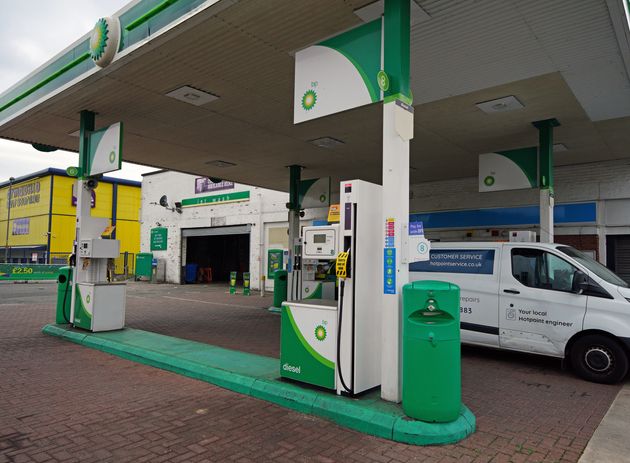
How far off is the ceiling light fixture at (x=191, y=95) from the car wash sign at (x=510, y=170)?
5.98 meters

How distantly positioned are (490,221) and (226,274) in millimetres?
18858

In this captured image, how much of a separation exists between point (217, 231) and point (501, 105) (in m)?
17.7

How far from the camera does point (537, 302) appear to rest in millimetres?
6973

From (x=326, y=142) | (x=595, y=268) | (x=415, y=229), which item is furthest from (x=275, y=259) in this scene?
(x=415, y=229)

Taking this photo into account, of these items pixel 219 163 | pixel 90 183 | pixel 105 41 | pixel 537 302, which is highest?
pixel 105 41

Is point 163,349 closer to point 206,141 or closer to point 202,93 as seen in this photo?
point 202,93

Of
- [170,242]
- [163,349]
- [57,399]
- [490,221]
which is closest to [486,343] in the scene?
[163,349]

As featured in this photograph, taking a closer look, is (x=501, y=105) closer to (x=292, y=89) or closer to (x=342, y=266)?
(x=292, y=89)

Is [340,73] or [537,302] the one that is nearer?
[340,73]

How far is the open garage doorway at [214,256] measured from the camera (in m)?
26.0

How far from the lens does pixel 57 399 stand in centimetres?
516

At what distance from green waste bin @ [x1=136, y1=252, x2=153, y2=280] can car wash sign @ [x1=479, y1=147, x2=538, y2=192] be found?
20.8 meters

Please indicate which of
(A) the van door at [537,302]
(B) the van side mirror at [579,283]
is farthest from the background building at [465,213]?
(B) the van side mirror at [579,283]

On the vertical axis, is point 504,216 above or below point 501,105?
below
